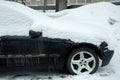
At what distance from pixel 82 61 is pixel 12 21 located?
5.98 ft

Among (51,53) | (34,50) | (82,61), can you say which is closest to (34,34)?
(34,50)

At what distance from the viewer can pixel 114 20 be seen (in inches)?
477

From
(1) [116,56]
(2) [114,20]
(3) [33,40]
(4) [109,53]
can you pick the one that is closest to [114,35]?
(2) [114,20]

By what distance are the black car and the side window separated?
0.16m

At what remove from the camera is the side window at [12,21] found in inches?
247

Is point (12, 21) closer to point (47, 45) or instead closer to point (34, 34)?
point (34, 34)

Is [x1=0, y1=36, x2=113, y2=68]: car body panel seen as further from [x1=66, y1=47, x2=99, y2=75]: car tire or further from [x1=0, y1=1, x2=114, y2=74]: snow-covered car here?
[x1=66, y1=47, x2=99, y2=75]: car tire

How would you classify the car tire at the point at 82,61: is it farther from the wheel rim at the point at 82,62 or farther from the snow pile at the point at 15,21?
the snow pile at the point at 15,21

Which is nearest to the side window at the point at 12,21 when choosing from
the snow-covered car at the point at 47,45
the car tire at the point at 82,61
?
the snow-covered car at the point at 47,45

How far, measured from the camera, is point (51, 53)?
632cm

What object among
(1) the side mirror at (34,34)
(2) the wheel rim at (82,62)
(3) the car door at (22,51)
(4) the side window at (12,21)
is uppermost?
(4) the side window at (12,21)

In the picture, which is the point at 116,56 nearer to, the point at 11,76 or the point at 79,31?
the point at 79,31

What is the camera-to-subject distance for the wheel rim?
6.47 metres

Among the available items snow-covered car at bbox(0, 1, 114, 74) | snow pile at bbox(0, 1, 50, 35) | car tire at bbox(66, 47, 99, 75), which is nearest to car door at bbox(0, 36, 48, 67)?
snow-covered car at bbox(0, 1, 114, 74)
